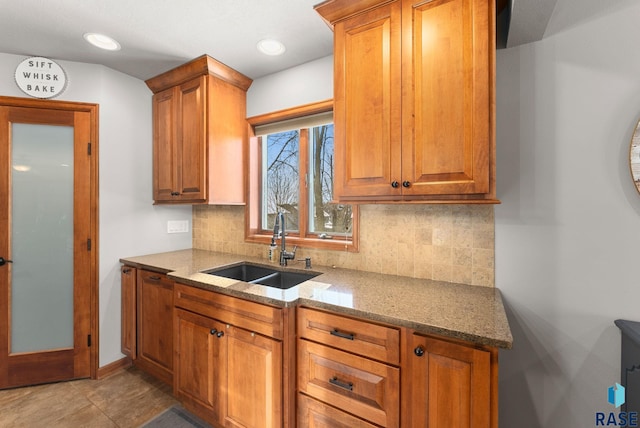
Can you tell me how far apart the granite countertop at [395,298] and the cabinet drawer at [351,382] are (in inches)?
8.4

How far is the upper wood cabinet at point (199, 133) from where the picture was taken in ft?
7.20

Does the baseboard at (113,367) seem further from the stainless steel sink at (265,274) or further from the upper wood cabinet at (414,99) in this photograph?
the upper wood cabinet at (414,99)

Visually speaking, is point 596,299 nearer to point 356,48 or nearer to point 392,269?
point 392,269

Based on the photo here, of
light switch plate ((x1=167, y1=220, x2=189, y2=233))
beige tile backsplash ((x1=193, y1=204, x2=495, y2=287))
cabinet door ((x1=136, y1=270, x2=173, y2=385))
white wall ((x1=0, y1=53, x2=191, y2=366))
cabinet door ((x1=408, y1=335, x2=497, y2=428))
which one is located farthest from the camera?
light switch plate ((x1=167, y1=220, x2=189, y2=233))

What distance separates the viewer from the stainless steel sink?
6.45 feet

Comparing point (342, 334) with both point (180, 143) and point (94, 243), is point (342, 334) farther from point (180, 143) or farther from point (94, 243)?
point (94, 243)

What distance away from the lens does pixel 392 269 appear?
1806 millimetres

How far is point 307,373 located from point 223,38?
2.08 metres

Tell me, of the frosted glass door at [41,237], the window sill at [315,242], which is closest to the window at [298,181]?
the window sill at [315,242]

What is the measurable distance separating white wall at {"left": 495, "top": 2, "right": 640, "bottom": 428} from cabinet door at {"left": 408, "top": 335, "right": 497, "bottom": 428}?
0.59 m

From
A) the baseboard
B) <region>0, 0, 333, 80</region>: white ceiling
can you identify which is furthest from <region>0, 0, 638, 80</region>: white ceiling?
the baseboard

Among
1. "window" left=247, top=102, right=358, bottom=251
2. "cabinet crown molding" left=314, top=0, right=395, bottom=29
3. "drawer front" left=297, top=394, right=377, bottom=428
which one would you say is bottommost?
"drawer front" left=297, top=394, right=377, bottom=428

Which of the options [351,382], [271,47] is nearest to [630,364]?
[351,382]

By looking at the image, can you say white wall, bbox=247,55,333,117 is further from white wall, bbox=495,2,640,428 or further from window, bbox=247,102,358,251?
white wall, bbox=495,2,640,428
